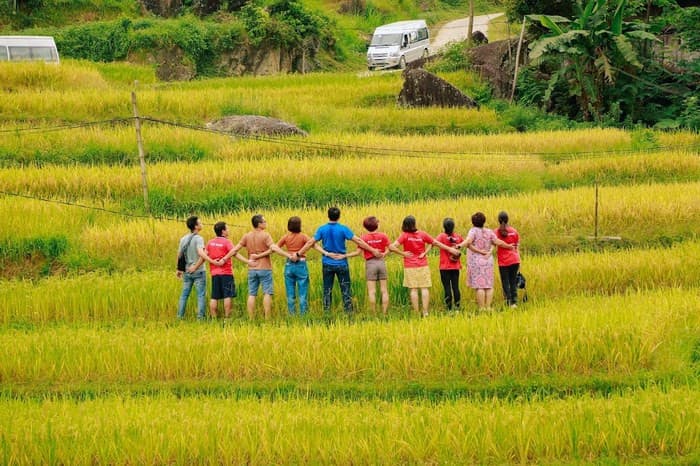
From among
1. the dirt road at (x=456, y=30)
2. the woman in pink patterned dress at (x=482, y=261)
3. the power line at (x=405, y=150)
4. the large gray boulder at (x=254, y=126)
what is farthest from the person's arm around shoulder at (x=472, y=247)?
the dirt road at (x=456, y=30)

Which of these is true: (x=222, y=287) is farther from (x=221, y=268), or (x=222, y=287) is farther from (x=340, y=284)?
(x=340, y=284)

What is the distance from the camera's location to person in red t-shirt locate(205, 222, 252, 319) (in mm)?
14664

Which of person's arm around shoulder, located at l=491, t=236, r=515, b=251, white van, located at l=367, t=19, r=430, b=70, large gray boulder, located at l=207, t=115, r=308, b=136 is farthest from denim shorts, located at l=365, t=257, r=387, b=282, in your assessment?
white van, located at l=367, t=19, r=430, b=70

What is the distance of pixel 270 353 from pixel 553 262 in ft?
18.5

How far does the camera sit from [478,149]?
2416 cm

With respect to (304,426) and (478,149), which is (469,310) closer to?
(304,426)

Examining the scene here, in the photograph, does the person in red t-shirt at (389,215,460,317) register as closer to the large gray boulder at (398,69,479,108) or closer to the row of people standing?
the row of people standing

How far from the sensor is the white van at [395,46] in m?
36.4

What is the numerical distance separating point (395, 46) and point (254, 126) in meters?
12.5

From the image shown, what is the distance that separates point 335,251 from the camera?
48.1 ft

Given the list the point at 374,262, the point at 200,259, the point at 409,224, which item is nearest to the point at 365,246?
the point at 374,262

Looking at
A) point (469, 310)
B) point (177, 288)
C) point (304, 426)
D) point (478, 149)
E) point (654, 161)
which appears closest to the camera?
point (304, 426)

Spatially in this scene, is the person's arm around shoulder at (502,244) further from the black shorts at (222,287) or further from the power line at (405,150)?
the power line at (405,150)

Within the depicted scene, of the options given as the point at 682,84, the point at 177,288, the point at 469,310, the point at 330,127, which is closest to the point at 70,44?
the point at 330,127
